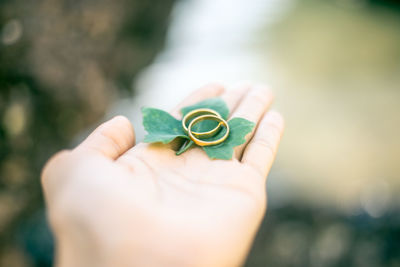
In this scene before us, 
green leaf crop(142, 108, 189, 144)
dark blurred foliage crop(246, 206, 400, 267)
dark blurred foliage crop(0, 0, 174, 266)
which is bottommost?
dark blurred foliage crop(246, 206, 400, 267)

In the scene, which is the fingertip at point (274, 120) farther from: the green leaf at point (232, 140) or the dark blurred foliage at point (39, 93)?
the dark blurred foliage at point (39, 93)

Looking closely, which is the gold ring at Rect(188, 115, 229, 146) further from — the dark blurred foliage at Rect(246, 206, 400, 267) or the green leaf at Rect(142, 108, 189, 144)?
the dark blurred foliage at Rect(246, 206, 400, 267)

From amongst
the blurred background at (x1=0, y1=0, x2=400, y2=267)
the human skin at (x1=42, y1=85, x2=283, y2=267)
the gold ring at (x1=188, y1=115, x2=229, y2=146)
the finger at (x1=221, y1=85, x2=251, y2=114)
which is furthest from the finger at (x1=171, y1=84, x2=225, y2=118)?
the blurred background at (x1=0, y1=0, x2=400, y2=267)

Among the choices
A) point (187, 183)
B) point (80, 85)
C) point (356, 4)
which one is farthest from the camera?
point (356, 4)

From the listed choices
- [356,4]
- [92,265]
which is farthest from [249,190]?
[356,4]

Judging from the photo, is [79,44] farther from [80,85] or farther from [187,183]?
[187,183]

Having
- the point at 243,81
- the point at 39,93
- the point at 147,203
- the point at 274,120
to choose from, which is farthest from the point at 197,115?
the point at 39,93

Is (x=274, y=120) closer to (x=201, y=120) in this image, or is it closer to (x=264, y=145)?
(x=264, y=145)
